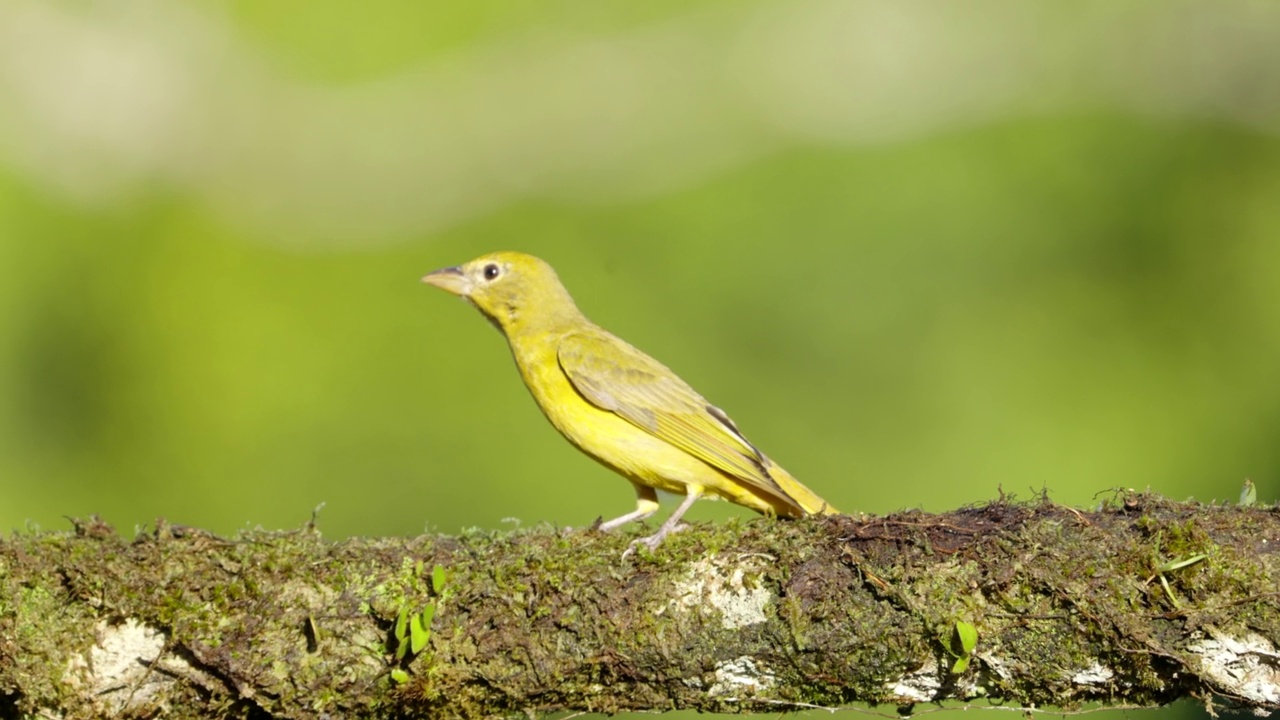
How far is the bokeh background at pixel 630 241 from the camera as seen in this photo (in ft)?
34.8

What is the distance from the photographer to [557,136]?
45.3 feet

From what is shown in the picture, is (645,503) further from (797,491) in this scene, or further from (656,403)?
(797,491)

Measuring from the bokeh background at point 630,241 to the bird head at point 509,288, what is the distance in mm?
3411

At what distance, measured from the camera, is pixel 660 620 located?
141 inches

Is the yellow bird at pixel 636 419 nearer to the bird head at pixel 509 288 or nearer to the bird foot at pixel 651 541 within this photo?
the bird head at pixel 509 288

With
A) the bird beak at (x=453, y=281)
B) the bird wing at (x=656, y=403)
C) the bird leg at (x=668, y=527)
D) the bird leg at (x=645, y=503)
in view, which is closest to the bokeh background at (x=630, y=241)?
the bird beak at (x=453, y=281)

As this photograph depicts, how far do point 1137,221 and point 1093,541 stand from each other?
32.0 feet

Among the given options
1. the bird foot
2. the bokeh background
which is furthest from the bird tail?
the bokeh background

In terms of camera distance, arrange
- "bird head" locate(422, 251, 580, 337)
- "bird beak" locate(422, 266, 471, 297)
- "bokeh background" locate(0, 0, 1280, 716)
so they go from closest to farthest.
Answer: "bird head" locate(422, 251, 580, 337)
"bird beak" locate(422, 266, 471, 297)
"bokeh background" locate(0, 0, 1280, 716)

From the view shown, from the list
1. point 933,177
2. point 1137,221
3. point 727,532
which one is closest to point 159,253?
point 933,177

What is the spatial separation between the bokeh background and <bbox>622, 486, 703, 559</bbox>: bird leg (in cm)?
425

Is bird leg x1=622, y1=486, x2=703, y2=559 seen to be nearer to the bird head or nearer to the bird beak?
the bird head

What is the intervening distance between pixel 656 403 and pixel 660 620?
1.89 m

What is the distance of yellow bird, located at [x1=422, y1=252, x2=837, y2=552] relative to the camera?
199 inches
